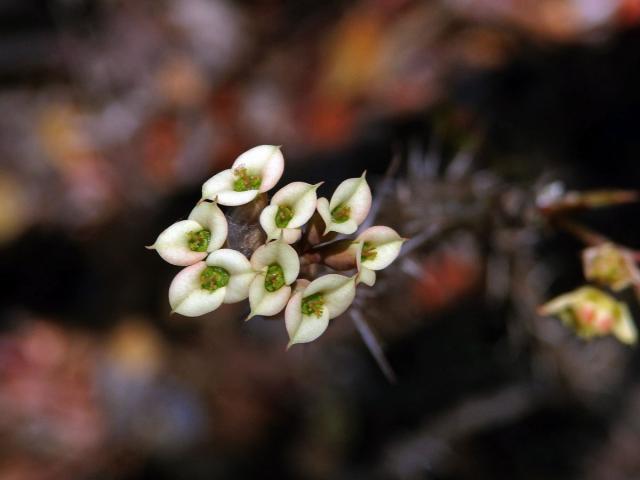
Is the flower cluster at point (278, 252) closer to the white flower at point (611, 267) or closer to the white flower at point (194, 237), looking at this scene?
the white flower at point (194, 237)

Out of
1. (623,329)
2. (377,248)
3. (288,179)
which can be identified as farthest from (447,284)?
(377,248)

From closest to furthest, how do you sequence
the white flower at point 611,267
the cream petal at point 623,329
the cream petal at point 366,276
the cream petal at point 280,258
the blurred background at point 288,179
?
the cream petal at point 280,258, the cream petal at point 366,276, the white flower at point 611,267, the cream petal at point 623,329, the blurred background at point 288,179

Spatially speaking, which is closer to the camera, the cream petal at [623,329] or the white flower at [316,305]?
the white flower at [316,305]

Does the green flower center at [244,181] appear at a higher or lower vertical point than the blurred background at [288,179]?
higher

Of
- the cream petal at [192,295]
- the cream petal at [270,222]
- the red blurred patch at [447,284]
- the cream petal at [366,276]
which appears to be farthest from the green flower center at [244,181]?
the red blurred patch at [447,284]

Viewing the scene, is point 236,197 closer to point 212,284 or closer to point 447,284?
point 212,284

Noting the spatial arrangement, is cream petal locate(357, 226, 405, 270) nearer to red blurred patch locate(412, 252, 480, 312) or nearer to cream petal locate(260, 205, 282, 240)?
cream petal locate(260, 205, 282, 240)

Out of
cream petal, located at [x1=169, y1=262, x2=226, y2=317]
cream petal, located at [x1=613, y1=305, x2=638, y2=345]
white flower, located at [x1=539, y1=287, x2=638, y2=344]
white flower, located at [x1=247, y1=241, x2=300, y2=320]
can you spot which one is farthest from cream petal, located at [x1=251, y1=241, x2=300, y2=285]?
cream petal, located at [x1=613, y1=305, x2=638, y2=345]
